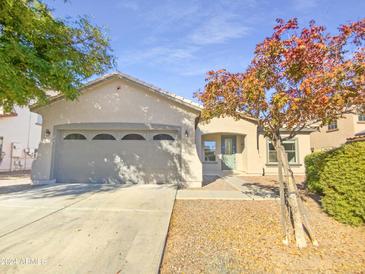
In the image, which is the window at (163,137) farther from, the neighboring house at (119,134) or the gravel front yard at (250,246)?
the gravel front yard at (250,246)

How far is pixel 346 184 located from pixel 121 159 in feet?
29.2

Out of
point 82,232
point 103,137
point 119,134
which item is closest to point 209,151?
point 119,134

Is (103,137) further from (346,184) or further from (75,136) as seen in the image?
(346,184)

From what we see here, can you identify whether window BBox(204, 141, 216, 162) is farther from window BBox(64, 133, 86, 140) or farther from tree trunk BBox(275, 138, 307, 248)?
tree trunk BBox(275, 138, 307, 248)

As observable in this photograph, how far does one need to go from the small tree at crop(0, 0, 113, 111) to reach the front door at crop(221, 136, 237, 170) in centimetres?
1115

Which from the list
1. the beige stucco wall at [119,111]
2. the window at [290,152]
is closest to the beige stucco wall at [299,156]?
the window at [290,152]

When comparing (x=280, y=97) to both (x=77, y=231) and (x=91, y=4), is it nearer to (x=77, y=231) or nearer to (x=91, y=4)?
(x=77, y=231)

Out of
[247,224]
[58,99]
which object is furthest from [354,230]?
[58,99]

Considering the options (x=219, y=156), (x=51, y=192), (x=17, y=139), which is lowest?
(x=51, y=192)

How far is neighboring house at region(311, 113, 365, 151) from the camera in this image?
1828 centimetres

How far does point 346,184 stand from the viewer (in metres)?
5.20

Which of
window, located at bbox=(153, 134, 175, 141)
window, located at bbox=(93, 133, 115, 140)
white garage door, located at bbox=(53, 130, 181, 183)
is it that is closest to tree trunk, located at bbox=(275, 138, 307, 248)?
white garage door, located at bbox=(53, 130, 181, 183)

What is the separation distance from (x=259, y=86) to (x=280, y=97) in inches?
19.6

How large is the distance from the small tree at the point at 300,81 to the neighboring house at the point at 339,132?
1446 centimetres
